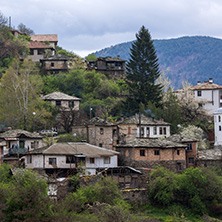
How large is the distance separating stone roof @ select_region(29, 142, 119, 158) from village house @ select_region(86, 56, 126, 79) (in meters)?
42.3

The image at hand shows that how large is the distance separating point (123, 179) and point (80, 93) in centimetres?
3756

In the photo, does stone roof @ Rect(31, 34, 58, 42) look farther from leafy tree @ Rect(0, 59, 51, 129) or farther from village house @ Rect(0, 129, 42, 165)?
village house @ Rect(0, 129, 42, 165)

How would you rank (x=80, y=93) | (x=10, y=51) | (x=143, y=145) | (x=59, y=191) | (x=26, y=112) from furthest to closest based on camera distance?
(x=10, y=51) < (x=80, y=93) < (x=26, y=112) < (x=143, y=145) < (x=59, y=191)

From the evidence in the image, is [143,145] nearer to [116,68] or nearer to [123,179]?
[123,179]

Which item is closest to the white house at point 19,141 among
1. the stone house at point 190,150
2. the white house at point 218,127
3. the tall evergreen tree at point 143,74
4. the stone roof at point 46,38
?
the stone house at point 190,150

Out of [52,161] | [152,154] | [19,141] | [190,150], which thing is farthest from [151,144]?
[19,141]

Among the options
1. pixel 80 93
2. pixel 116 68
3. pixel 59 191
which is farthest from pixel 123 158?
pixel 116 68

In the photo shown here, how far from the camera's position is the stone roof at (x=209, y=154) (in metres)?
69.4

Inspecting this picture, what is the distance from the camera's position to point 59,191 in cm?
5578

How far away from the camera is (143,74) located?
92.4m

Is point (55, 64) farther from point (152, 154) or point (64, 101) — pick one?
point (152, 154)

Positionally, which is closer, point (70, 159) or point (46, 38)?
point (70, 159)

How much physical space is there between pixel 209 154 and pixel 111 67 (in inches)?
1615

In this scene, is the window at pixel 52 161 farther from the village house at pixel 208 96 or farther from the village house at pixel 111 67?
the village house at pixel 111 67
